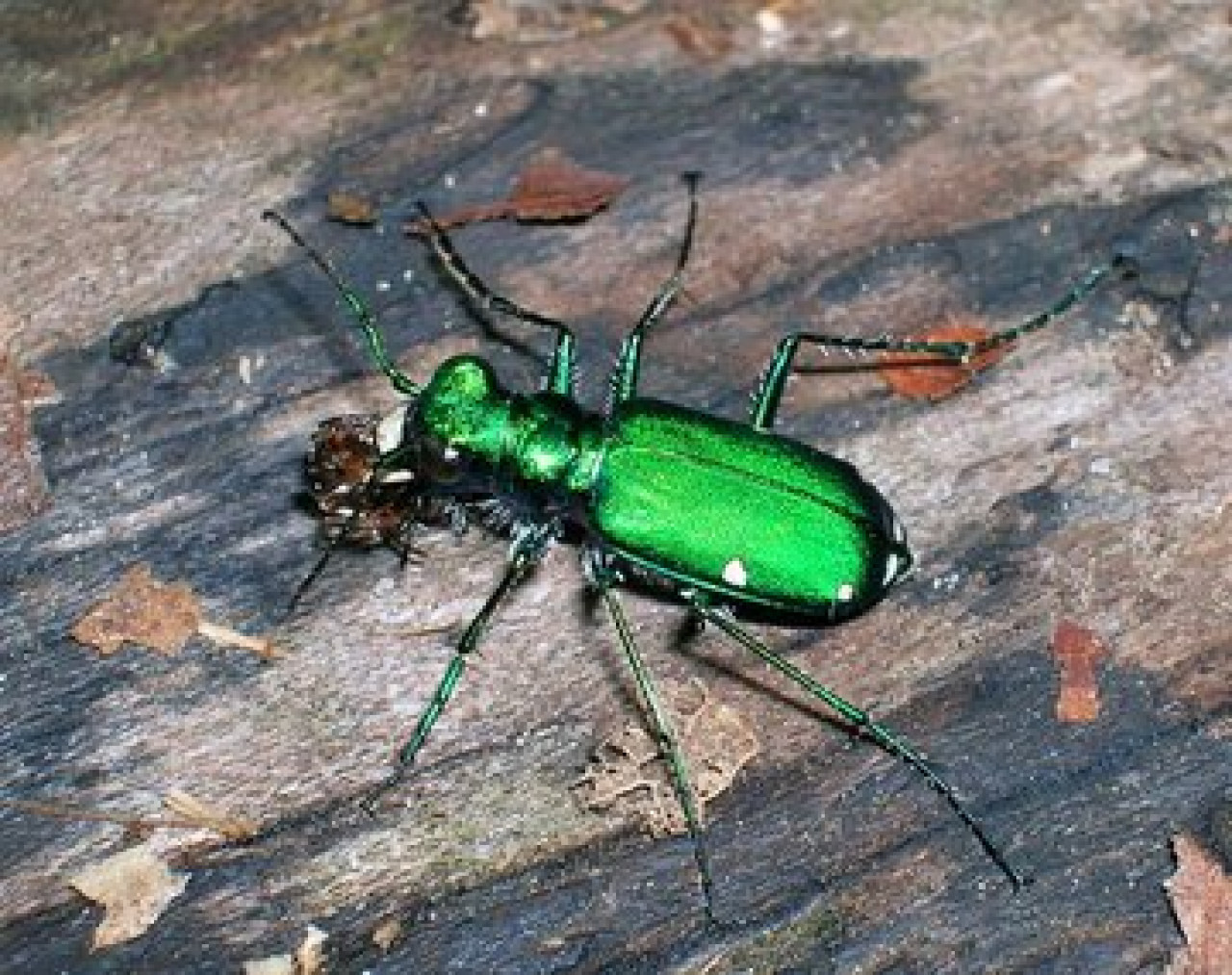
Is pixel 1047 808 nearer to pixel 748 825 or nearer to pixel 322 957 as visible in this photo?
pixel 748 825

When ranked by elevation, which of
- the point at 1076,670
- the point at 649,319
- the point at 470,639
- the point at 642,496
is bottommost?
the point at 1076,670

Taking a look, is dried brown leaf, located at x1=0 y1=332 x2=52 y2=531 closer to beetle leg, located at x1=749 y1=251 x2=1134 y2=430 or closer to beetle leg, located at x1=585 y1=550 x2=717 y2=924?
beetle leg, located at x1=585 y1=550 x2=717 y2=924

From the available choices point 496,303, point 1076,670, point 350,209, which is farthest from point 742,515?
point 350,209

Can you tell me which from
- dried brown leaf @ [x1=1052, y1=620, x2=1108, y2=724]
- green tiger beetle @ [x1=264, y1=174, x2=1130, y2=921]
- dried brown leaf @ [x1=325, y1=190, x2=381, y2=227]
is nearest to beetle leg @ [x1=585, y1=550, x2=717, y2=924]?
green tiger beetle @ [x1=264, y1=174, x2=1130, y2=921]

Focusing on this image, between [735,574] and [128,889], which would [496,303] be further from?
[128,889]

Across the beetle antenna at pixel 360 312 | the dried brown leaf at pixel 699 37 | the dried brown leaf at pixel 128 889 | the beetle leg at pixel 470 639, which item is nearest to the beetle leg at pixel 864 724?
the beetle leg at pixel 470 639

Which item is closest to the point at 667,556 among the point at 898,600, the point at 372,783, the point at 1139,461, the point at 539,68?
the point at 898,600
